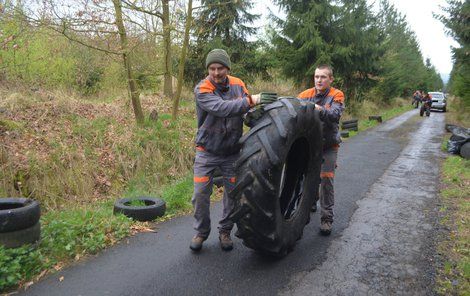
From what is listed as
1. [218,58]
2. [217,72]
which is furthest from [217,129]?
[218,58]

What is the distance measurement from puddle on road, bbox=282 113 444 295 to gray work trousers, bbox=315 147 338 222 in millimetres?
353

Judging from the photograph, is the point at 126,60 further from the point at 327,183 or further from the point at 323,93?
the point at 327,183

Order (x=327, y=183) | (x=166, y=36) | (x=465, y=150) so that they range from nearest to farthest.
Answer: (x=327, y=183) → (x=465, y=150) → (x=166, y=36)

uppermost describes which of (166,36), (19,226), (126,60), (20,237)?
(166,36)

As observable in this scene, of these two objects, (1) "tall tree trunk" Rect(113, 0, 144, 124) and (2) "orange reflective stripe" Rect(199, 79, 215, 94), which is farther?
(1) "tall tree trunk" Rect(113, 0, 144, 124)

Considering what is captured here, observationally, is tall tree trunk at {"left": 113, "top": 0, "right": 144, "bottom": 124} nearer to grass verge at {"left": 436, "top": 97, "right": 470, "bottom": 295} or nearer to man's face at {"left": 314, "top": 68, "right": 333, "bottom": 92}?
man's face at {"left": 314, "top": 68, "right": 333, "bottom": 92}

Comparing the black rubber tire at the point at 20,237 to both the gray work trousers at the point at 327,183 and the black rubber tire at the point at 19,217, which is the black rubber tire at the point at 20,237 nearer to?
the black rubber tire at the point at 19,217

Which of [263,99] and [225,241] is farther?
[225,241]

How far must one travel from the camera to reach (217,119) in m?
4.05

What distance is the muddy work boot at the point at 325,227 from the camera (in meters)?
4.79

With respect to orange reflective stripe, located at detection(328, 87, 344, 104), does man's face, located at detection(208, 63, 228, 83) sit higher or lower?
higher

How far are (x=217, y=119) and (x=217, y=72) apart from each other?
0.49 metres

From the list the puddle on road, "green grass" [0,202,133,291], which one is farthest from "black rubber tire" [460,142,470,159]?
"green grass" [0,202,133,291]

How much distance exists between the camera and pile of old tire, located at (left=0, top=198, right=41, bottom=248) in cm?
378
